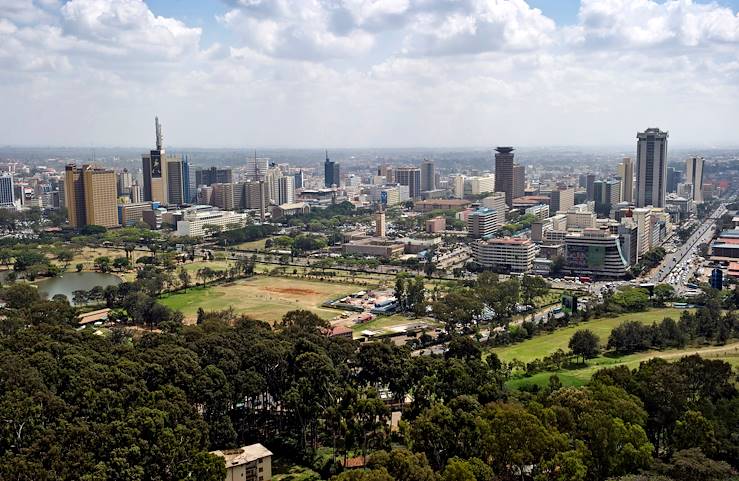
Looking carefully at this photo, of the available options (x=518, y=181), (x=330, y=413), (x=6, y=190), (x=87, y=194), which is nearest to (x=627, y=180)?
(x=518, y=181)

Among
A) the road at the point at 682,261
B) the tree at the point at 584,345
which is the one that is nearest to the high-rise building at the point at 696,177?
the road at the point at 682,261

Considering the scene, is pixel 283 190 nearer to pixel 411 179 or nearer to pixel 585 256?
pixel 411 179

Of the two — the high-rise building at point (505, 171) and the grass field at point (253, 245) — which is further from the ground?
the high-rise building at point (505, 171)

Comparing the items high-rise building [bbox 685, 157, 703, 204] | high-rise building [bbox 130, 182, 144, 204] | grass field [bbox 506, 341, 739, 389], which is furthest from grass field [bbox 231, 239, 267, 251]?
high-rise building [bbox 685, 157, 703, 204]

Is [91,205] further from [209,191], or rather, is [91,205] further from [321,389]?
[321,389]

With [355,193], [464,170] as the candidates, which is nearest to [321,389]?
[355,193]

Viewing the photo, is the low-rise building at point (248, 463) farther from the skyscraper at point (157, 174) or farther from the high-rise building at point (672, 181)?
the high-rise building at point (672, 181)
